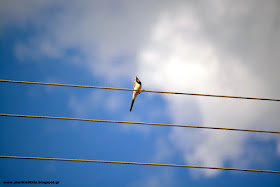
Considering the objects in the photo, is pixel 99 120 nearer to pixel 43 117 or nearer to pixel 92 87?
pixel 92 87

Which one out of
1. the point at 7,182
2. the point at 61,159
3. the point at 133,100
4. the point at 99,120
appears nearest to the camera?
the point at 61,159

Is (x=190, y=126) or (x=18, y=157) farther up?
(x=190, y=126)

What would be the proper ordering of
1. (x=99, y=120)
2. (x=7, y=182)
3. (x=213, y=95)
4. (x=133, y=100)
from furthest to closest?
(x=133, y=100) < (x=7, y=182) < (x=213, y=95) < (x=99, y=120)

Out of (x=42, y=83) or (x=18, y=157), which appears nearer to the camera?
(x=18, y=157)

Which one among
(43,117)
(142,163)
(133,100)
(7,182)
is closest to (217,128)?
(142,163)

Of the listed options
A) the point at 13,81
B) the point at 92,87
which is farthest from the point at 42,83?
the point at 92,87

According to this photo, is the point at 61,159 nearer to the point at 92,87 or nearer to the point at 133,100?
the point at 92,87

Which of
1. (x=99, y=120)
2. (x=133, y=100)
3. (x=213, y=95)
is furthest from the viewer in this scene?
(x=133, y=100)

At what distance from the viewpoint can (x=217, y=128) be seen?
4.55 metres

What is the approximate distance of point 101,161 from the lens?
174 inches

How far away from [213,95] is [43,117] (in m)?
3.54

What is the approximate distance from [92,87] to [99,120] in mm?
737

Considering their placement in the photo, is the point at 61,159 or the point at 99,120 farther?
the point at 99,120

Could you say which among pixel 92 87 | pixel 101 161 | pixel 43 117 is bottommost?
pixel 101 161
